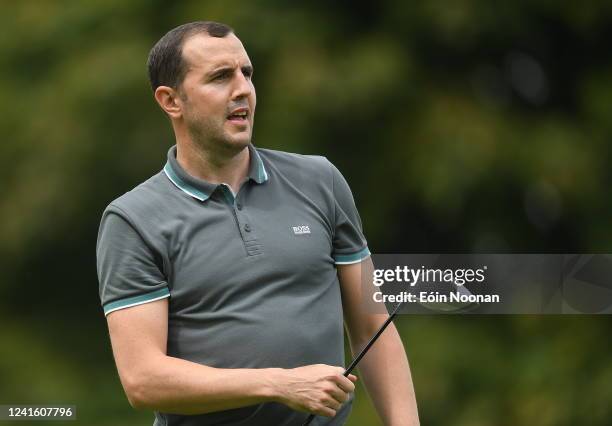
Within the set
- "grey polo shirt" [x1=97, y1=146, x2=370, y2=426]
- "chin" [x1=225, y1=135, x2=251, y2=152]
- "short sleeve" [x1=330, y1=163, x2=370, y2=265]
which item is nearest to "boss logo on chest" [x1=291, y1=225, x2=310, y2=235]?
"grey polo shirt" [x1=97, y1=146, x2=370, y2=426]

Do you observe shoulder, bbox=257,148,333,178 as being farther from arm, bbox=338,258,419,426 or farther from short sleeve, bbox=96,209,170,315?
short sleeve, bbox=96,209,170,315

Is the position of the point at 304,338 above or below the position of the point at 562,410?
above

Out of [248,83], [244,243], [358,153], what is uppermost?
[248,83]

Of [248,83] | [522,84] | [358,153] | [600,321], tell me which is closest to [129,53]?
[358,153]

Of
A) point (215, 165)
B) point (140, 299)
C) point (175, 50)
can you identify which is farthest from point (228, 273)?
point (175, 50)

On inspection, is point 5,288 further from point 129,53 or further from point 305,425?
point 305,425

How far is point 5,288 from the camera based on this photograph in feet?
27.5

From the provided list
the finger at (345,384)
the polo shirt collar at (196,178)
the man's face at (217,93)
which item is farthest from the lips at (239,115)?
the finger at (345,384)

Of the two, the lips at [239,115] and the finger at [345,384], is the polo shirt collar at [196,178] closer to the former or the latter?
the lips at [239,115]

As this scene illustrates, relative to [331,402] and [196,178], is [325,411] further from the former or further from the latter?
[196,178]

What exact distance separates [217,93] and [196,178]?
0.19m

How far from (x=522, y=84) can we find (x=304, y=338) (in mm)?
4651

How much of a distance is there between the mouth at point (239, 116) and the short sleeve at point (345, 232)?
10.2 inches

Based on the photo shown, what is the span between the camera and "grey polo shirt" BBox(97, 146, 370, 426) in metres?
3.27
